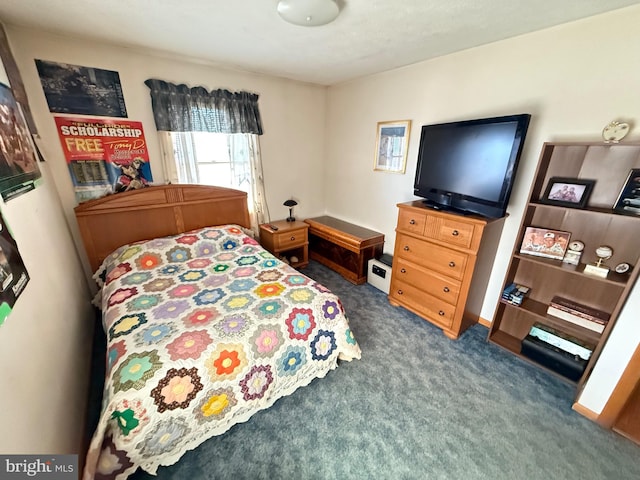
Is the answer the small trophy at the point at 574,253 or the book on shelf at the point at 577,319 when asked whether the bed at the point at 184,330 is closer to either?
the book on shelf at the point at 577,319

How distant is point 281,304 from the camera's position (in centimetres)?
165

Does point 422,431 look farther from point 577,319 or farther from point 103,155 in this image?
point 103,155

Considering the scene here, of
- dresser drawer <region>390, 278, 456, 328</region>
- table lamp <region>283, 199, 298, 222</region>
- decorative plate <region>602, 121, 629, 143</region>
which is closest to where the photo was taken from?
decorative plate <region>602, 121, 629, 143</region>

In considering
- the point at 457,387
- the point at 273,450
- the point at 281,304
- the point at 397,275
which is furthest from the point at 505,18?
the point at 273,450

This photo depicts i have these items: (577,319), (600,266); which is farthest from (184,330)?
(600,266)

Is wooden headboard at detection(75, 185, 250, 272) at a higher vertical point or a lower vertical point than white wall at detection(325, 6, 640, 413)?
lower

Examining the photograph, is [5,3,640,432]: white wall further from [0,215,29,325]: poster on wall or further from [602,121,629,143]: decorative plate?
[0,215,29,325]: poster on wall

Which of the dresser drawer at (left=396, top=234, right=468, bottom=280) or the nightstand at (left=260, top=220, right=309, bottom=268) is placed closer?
the dresser drawer at (left=396, top=234, right=468, bottom=280)

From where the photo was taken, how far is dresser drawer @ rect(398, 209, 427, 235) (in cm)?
216

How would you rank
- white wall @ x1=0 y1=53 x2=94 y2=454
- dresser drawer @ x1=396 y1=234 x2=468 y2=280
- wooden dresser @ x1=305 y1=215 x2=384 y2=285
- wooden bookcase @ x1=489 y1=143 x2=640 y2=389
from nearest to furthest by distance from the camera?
white wall @ x1=0 y1=53 x2=94 y2=454
wooden bookcase @ x1=489 y1=143 x2=640 y2=389
dresser drawer @ x1=396 y1=234 x2=468 y2=280
wooden dresser @ x1=305 y1=215 x2=384 y2=285

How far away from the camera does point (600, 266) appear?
1.61 m

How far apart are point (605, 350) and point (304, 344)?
1.70 meters

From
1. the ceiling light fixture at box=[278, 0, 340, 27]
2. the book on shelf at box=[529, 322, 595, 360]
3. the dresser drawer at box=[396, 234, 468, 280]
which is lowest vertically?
the book on shelf at box=[529, 322, 595, 360]

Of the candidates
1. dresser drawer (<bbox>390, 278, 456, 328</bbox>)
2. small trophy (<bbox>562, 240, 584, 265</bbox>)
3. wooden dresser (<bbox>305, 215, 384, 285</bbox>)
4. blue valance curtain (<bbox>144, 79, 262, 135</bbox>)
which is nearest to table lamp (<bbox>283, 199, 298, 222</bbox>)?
wooden dresser (<bbox>305, 215, 384, 285</bbox>)
